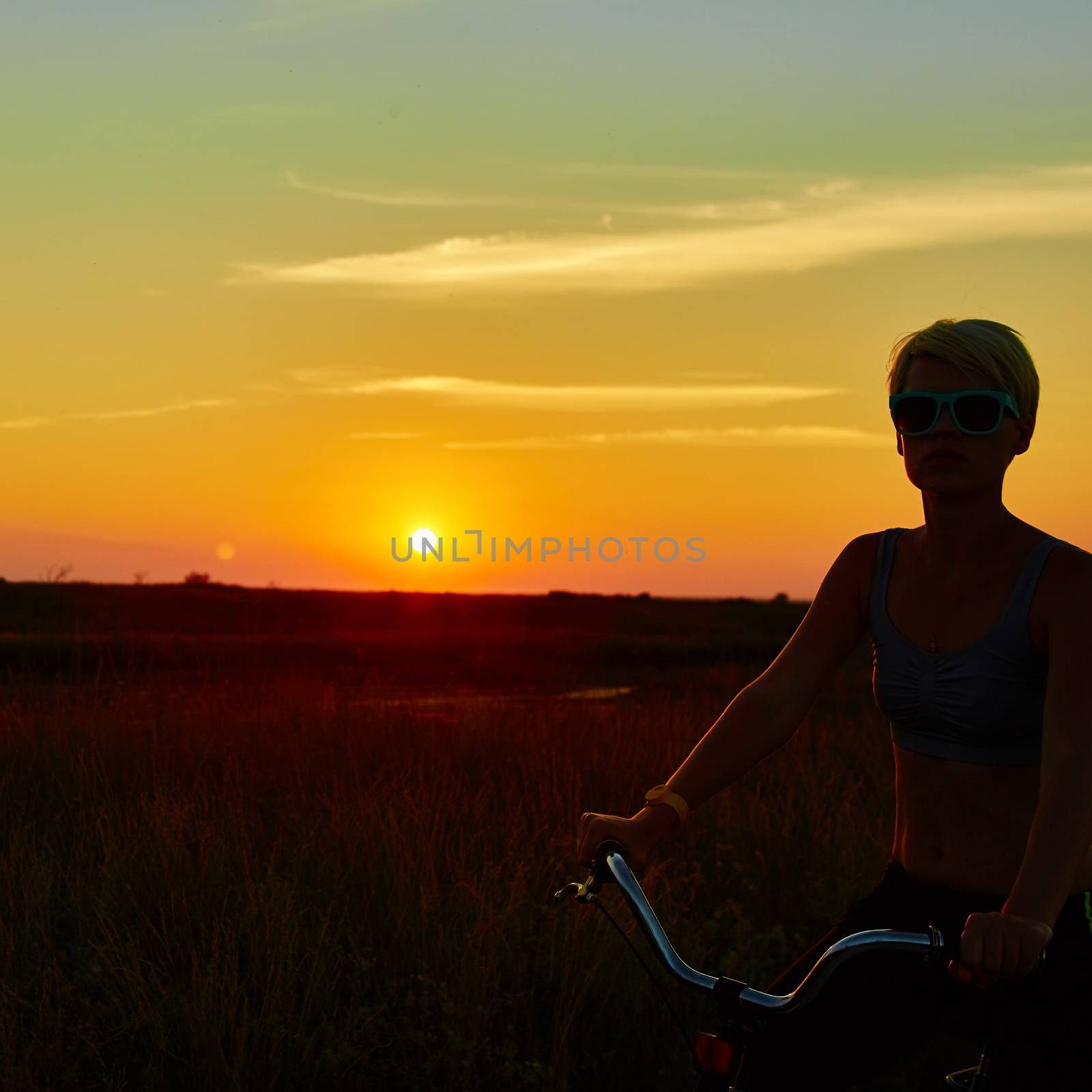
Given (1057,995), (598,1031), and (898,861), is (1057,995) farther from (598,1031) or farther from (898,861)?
(598,1031)

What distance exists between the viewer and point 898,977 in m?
2.28

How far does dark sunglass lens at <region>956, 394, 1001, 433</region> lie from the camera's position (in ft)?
7.72

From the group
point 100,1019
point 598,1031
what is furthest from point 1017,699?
point 100,1019

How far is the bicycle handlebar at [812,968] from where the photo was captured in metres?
1.84

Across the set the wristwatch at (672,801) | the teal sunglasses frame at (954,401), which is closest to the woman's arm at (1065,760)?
the teal sunglasses frame at (954,401)

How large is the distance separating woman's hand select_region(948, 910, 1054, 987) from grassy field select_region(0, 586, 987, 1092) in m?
3.08

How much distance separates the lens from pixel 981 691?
7.83 ft

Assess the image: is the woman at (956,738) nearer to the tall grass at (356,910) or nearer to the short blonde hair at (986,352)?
the short blonde hair at (986,352)

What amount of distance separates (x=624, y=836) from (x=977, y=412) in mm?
905

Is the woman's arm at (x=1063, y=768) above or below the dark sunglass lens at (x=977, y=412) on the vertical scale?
below

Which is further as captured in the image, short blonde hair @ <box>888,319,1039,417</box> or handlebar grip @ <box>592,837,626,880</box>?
short blonde hair @ <box>888,319,1039,417</box>

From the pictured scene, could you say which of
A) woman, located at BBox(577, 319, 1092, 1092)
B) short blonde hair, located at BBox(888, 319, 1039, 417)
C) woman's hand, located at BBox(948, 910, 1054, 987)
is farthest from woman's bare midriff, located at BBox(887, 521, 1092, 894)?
woman's hand, located at BBox(948, 910, 1054, 987)

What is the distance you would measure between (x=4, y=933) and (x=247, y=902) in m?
0.91

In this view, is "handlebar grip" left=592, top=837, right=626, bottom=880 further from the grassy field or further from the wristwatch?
the grassy field
